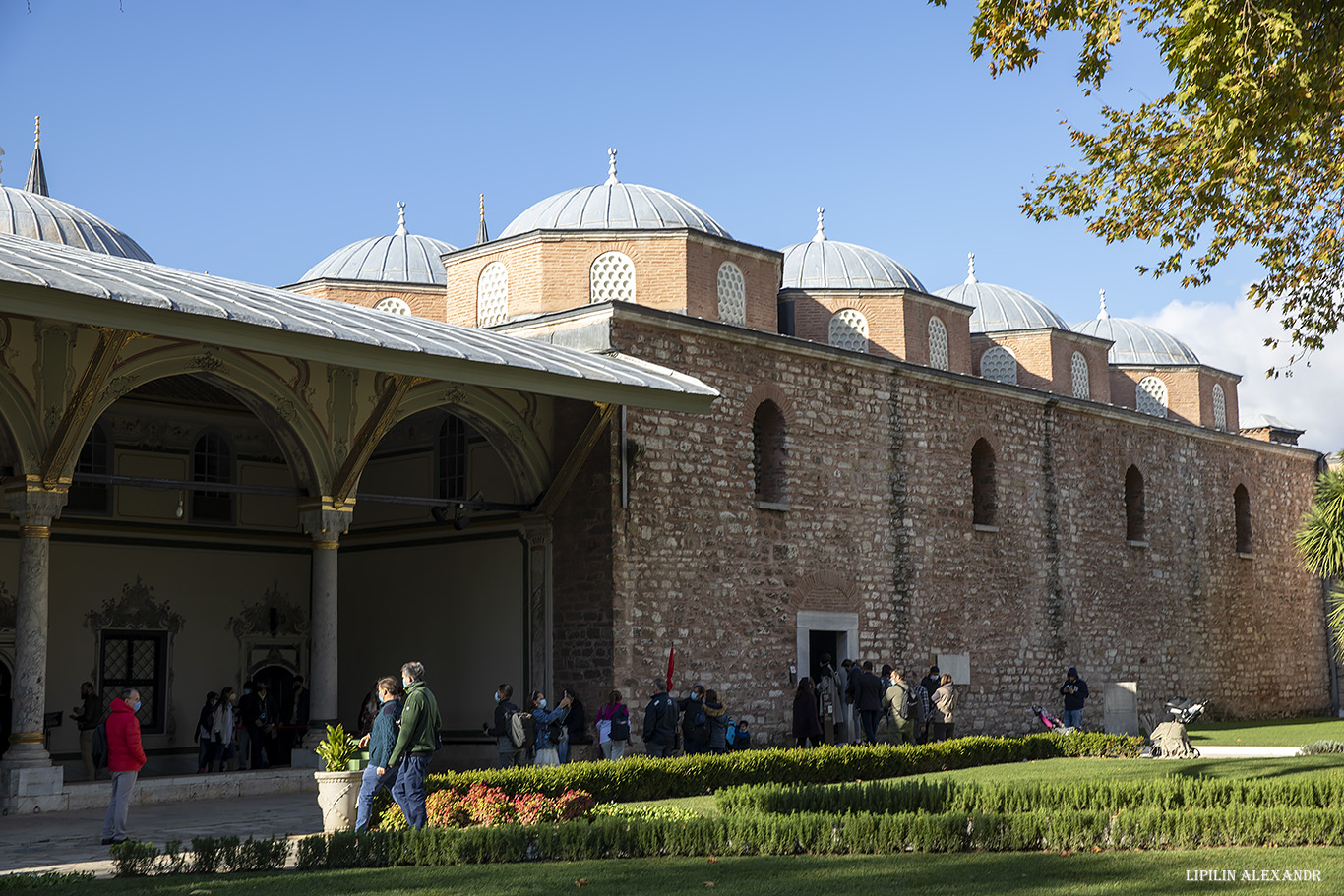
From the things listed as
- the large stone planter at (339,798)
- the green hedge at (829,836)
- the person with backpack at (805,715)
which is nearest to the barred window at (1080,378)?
the person with backpack at (805,715)

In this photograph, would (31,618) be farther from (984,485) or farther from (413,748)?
(984,485)

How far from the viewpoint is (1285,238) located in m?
9.99

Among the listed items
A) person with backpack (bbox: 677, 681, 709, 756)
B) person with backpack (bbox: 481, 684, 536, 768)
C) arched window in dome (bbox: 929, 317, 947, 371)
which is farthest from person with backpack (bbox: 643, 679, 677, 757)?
arched window in dome (bbox: 929, 317, 947, 371)

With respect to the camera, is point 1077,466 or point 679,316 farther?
point 1077,466

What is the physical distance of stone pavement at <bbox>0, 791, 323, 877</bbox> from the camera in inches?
335

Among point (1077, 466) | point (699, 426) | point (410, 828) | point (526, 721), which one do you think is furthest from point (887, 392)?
point (410, 828)

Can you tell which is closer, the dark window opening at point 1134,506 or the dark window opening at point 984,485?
the dark window opening at point 984,485

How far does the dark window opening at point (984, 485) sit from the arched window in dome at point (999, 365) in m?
5.45

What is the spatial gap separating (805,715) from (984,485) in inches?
236

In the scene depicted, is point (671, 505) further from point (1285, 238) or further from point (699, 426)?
point (1285, 238)

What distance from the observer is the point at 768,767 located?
12.9 metres

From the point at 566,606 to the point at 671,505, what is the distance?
1593mm

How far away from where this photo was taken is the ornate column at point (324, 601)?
1317 cm

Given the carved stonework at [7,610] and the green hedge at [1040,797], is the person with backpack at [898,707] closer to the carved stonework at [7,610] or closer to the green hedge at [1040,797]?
the green hedge at [1040,797]
